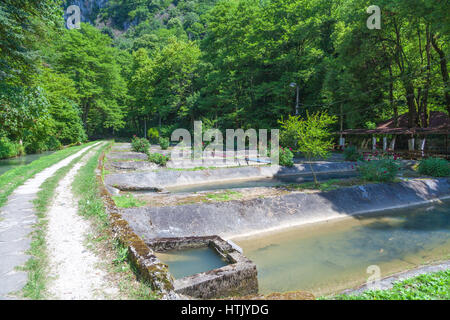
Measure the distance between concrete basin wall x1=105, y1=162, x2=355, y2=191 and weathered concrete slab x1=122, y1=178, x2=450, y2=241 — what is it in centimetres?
557

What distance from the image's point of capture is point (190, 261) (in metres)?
6.62

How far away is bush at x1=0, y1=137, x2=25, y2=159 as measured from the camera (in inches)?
953

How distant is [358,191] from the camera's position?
12125 millimetres

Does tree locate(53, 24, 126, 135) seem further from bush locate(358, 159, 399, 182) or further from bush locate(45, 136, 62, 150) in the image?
bush locate(358, 159, 399, 182)

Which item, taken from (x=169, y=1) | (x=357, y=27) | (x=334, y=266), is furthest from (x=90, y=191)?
(x=169, y=1)

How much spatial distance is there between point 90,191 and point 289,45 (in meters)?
31.4

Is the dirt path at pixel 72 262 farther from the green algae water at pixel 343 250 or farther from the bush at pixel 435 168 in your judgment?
the bush at pixel 435 168

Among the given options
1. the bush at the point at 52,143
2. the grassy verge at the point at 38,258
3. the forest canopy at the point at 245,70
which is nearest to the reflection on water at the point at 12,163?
the forest canopy at the point at 245,70

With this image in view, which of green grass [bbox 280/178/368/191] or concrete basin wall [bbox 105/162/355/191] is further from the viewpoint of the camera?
concrete basin wall [bbox 105/162/355/191]

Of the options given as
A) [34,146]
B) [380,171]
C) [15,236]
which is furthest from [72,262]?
[34,146]

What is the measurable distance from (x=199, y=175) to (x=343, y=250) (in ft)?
36.4

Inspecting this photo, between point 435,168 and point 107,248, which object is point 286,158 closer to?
point 435,168

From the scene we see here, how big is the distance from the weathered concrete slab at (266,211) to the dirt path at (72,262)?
5.66ft

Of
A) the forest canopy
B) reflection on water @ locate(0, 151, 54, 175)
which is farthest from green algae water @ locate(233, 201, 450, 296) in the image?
reflection on water @ locate(0, 151, 54, 175)
